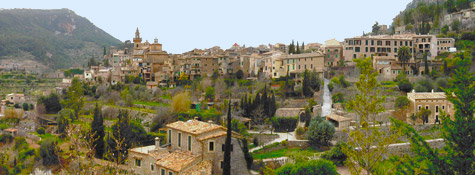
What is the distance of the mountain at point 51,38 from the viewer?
350 ft

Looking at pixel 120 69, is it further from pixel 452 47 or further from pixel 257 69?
pixel 452 47

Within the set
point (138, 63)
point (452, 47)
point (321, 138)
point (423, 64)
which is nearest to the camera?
point (321, 138)

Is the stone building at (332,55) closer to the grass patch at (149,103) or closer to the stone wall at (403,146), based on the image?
the grass patch at (149,103)

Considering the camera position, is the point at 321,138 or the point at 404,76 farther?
the point at 404,76

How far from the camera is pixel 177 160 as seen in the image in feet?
71.1

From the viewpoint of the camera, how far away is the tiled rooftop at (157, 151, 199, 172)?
2094cm

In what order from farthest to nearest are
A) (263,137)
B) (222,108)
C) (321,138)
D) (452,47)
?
(452,47) → (222,108) → (263,137) → (321,138)

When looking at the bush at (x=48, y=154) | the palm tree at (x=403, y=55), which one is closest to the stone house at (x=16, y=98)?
the bush at (x=48, y=154)

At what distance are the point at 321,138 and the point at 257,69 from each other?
2366cm

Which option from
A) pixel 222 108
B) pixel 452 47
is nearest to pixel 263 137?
pixel 222 108

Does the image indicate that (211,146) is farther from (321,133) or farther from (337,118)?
(337,118)

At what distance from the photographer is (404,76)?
40.9 meters

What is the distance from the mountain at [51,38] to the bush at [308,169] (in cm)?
9510

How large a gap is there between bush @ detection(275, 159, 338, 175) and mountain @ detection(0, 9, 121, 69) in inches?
3744
